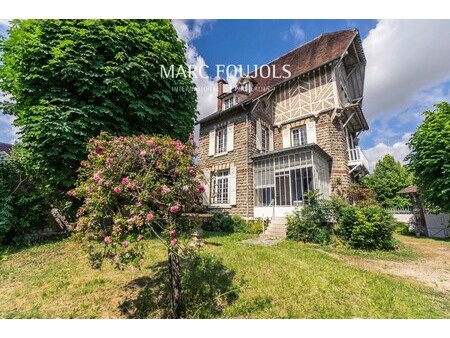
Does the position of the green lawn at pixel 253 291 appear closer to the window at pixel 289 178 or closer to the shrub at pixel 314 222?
the shrub at pixel 314 222

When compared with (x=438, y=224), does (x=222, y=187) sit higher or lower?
higher

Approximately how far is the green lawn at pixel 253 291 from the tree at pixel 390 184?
1690 centimetres

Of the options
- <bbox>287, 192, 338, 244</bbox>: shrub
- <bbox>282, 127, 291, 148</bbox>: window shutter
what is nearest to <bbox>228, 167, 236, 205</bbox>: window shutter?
<bbox>282, 127, 291, 148</bbox>: window shutter

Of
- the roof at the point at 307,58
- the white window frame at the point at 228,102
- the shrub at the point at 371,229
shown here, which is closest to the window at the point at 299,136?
the roof at the point at 307,58

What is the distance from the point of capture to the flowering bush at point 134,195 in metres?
2.34

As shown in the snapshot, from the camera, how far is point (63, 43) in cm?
577

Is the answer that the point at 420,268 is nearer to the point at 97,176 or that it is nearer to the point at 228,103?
the point at 97,176

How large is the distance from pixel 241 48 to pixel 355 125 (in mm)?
8983

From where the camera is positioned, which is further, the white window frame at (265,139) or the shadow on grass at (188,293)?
the white window frame at (265,139)

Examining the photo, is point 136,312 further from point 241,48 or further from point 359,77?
point 359,77

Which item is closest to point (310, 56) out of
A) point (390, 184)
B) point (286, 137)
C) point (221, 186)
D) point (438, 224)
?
point (286, 137)

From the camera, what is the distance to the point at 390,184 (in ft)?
66.6

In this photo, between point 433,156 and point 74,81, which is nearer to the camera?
point 74,81

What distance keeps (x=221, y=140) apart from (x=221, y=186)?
267cm
